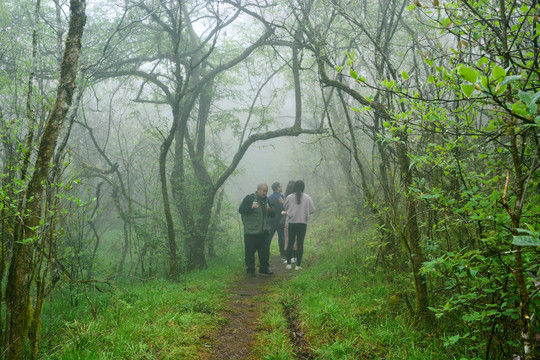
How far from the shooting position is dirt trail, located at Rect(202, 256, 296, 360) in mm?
3500

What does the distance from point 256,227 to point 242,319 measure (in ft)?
8.80

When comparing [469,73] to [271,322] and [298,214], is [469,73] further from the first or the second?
[298,214]

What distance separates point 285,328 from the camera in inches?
155

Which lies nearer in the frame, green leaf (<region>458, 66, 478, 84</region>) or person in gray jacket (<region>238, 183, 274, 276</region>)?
green leaf (<region>458, 66, 478, 84</region>)

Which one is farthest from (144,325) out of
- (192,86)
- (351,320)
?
(192,86)

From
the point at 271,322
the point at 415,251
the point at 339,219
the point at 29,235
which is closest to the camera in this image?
the point at 29,235

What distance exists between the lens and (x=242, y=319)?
14.9ft

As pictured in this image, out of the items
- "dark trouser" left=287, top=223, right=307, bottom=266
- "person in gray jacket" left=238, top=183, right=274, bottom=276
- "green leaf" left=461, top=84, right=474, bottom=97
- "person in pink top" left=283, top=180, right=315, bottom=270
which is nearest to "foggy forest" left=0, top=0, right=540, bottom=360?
"green leaf" left=461, top=84, right=474, bottom=97

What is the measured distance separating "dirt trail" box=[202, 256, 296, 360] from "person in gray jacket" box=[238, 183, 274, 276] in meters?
0.37

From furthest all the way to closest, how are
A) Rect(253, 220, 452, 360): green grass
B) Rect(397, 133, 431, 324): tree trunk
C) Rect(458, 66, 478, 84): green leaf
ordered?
Rect(397, 133, 431, 324): tree trunk < Rect(253, 220, 452, 360): green grass < Rect(458, 66, 478, 84): green leaf

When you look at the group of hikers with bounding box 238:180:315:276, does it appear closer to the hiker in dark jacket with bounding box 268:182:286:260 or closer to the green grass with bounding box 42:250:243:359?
the hiker in dark jacket with bounding box 268:182:286:260

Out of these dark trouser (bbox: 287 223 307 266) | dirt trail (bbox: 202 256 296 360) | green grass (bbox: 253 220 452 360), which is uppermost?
dark trouser (bbox: 287 223 307 266)

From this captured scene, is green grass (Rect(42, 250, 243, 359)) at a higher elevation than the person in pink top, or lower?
lower

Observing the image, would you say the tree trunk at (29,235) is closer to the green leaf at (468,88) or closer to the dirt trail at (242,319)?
the dirt trail at (242,319)
